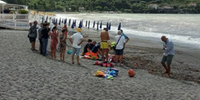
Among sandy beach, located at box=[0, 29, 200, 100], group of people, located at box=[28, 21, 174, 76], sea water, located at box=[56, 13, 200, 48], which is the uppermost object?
group of people, located at box=[28, 21, 174, 76]

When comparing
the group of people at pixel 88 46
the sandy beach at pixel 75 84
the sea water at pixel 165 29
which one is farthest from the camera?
the sea water at pixel 165 29

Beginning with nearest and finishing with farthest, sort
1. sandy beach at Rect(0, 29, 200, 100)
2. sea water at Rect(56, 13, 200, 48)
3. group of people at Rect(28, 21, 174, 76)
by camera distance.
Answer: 1. sandy beach at Rect(0, 29, 200, 100)
2. group of people at Rect(28, 21, 174, 76)
3. sea water at Rect(56, 13, 200, 48)

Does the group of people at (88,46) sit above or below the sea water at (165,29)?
above

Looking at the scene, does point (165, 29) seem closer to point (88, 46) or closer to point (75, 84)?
point (88, 46)

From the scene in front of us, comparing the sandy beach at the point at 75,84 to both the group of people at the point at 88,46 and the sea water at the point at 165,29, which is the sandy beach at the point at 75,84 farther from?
the sea water at the point at 165,29

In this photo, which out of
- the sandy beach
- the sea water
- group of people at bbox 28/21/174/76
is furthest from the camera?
the sea water

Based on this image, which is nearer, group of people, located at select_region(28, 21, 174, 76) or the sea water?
group of people, located at select_region(28, 21, 174, 76)

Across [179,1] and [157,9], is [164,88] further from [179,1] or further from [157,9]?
[179,1]

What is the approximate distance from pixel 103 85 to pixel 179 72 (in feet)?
16.6

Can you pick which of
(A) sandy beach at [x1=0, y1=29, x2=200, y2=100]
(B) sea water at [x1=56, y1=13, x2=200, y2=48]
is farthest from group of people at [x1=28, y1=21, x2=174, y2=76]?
(B) sea water at [x1=56, y1=13, x2=200, y2=48]

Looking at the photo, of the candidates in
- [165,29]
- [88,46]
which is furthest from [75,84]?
[165,29]

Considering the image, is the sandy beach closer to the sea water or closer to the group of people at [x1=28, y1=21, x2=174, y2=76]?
the group of people at [x1=28, y1=21, x2=174, y2=76]

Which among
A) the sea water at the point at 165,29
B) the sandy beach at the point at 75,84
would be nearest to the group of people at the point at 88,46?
the sandy beach at the point at 75,84

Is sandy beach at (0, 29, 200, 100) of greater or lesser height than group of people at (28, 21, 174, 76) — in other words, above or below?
below
